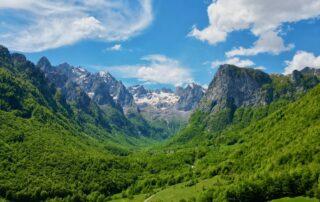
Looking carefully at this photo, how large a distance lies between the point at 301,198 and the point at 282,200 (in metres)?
8.65

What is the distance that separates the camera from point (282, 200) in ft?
648

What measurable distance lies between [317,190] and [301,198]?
767 cm

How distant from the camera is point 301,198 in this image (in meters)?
193

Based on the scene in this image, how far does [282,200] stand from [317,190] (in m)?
16.0

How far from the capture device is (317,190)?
625 feet
